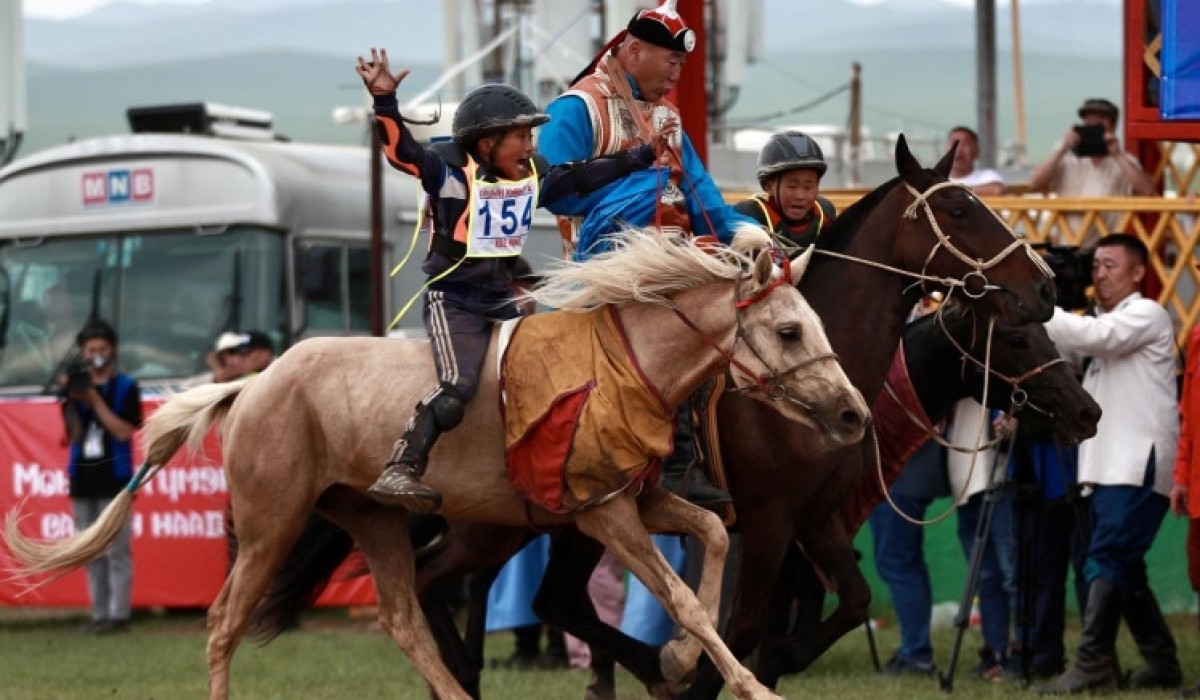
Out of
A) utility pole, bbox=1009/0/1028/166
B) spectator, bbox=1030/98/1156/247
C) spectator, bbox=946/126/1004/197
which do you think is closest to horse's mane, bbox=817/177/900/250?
spectator, bbox=1030/98/1156/247

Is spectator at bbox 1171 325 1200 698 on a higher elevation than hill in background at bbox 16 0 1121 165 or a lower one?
lower

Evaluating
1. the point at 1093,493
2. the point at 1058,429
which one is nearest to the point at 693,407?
the point at 1058,429

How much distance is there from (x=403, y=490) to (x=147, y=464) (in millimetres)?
1569

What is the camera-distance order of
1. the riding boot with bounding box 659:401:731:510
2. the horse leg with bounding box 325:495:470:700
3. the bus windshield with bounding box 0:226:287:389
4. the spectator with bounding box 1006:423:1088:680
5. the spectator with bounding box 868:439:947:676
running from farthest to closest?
the bus windshield with bounding box 0:226:287:389, the spectator with bounding box 868:439:947:676, the spectator with bounding box 1006:423:1088:680, the horse leg with bounding box 325:495:470:700, the riding boot with bounding box 659:401:731:510

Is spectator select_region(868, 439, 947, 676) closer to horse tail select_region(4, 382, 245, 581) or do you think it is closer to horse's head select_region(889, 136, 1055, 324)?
horse's head select_region(889, 136, 1055, 324)

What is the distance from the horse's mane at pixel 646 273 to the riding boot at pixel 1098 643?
11.8ft

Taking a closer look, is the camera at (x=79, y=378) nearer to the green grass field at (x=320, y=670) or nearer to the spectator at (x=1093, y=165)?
the green grass field at (x=320, y=670)

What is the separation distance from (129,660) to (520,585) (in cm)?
234

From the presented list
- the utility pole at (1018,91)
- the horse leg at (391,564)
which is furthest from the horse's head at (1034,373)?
the utility pole at (1018,91)

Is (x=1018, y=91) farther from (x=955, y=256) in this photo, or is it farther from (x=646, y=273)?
(x=646, y=273)

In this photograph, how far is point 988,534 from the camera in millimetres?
11195

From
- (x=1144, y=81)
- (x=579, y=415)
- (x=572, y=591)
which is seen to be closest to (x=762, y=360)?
(x=579, y=415)

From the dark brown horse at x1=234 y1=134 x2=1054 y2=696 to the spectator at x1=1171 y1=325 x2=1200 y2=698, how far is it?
1.75 meters

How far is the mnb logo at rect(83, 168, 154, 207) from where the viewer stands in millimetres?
16188
